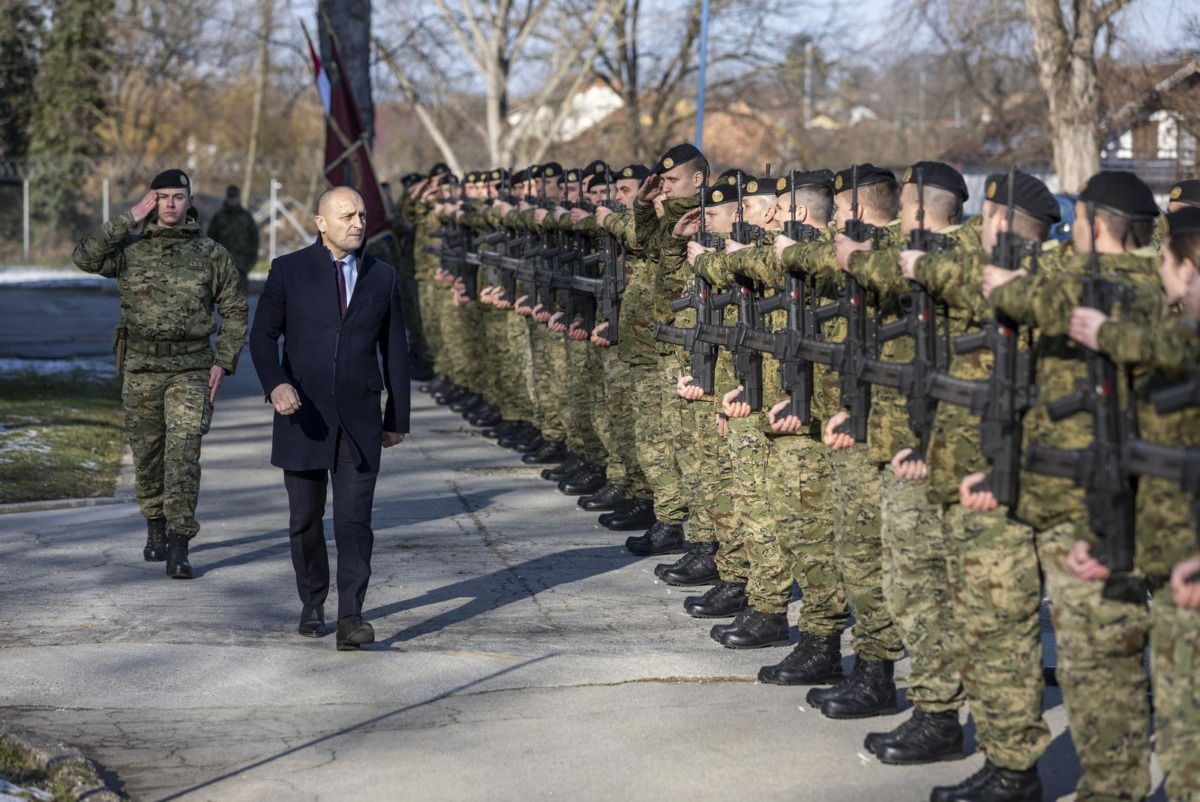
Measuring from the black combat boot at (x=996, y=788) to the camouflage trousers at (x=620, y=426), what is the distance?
203 inches

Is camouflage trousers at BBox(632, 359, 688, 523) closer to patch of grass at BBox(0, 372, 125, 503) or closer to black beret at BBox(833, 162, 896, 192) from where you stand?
black beret at BBox(833, 162, 896, 192)

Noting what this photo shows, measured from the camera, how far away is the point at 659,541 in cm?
967

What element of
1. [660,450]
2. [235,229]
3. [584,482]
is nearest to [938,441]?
[660,450]

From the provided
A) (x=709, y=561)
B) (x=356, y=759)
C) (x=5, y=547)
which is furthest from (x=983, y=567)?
(x=5, y=547)

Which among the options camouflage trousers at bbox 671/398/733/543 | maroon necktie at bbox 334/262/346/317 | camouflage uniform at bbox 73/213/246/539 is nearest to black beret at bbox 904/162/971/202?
camouflage trousers at bbox 671/398/733/543

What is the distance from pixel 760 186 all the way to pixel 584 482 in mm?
4206

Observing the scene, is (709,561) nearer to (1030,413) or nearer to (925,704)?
(925,704)

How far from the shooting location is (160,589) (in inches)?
338

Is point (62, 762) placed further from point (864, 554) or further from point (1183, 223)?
point (1183, 223)

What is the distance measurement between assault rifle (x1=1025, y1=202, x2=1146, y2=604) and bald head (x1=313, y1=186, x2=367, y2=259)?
12.0ft

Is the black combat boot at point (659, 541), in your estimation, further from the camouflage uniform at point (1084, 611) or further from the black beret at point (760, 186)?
the camouflage uniform at point (1084, 611)

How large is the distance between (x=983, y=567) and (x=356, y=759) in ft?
7.27

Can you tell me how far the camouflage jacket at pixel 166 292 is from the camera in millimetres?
9164

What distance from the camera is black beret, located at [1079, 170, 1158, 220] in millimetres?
4992
